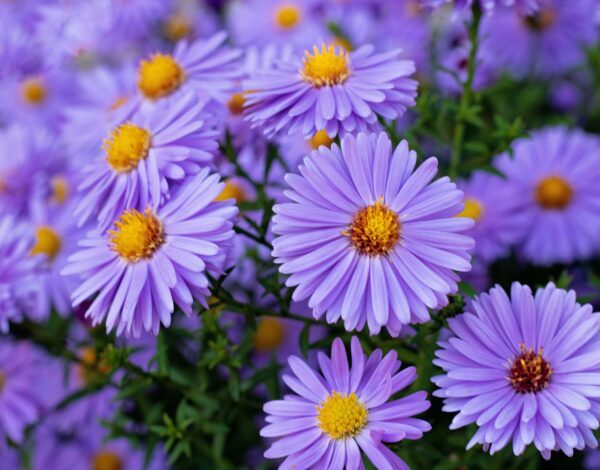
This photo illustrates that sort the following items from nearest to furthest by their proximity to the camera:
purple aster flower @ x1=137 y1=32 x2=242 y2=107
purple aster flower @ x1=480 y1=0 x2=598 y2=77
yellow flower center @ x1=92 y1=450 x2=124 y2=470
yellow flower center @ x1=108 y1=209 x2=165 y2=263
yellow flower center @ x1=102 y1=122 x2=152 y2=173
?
yellow flower center @ x1=108 y1=209 x2=165 y2=263
yellow flower center @ x1=102 y1=122 x2=152 y2=173
purple aster flower @ x1=137 y1=32 x2=242 y2=107
yellow flower center @ x1=92 y1=450 x2=124 y2=470
purple aster flower @ x1=480 y1=0 x2=598 y2=77

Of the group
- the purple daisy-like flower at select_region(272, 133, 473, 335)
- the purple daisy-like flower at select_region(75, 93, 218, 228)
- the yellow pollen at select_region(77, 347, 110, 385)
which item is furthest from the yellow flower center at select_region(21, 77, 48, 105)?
the purple daisy-like flower at select_region(272, 133, 473, 335)

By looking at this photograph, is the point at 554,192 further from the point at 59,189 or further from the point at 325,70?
the point at 59,189

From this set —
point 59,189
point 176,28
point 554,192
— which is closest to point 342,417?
point 554,192

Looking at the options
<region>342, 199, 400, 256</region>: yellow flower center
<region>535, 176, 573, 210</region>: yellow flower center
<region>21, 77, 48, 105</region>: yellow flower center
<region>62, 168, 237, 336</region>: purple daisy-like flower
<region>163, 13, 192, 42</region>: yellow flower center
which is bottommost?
<region>62, 168, 237, 336</region>: purple daisy-like flower

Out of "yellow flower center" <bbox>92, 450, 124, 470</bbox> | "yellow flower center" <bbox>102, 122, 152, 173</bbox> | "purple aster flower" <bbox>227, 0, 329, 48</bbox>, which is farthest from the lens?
"purple aster flower" <bbox>227, 0, 329, 48</bbox>

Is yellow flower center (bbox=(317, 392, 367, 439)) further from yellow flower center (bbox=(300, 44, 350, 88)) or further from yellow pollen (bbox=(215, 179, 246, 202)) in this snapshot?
yellow pollen (bbox=(215, 179, 246, 202))

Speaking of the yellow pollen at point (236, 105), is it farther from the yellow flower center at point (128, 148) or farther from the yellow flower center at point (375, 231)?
the yellow flower center at point (375, 231)
